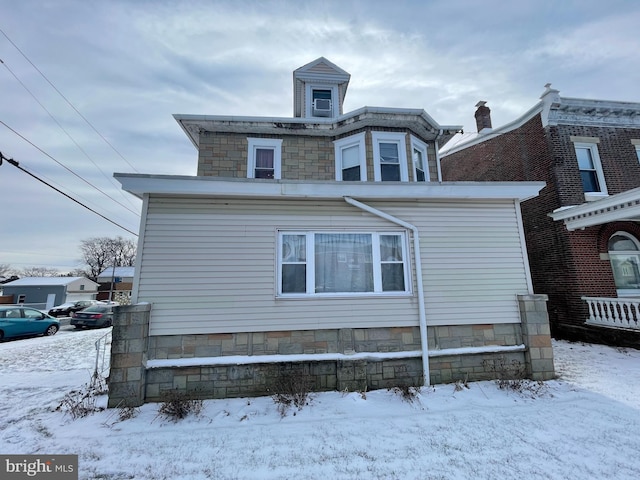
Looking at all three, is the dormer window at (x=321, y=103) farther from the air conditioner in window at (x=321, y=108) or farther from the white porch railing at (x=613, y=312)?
the white porch railing at (x=613, y=312)

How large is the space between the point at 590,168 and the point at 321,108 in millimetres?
9684

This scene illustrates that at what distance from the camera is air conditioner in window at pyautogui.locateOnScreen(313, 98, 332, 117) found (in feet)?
33.6

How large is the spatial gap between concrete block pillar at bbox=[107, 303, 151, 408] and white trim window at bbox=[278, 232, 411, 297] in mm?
2473

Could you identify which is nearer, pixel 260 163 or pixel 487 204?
pixel 487 204

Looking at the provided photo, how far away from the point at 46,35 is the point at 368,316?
1021 centimetres

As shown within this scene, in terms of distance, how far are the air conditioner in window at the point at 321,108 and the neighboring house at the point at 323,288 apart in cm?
586

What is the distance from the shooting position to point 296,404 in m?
4.52

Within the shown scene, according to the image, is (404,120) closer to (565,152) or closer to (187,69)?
(565,152)

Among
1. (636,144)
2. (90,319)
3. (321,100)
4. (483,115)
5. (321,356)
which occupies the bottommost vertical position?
(90,319)

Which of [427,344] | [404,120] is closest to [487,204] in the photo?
[427,344]

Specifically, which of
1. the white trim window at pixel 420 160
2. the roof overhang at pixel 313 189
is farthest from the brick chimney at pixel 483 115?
the roof overhang at pixel 313 189

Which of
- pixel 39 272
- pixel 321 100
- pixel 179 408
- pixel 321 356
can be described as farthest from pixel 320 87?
pixel 39 272

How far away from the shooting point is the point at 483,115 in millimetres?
12922

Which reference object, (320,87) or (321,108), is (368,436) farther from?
(320,87)
